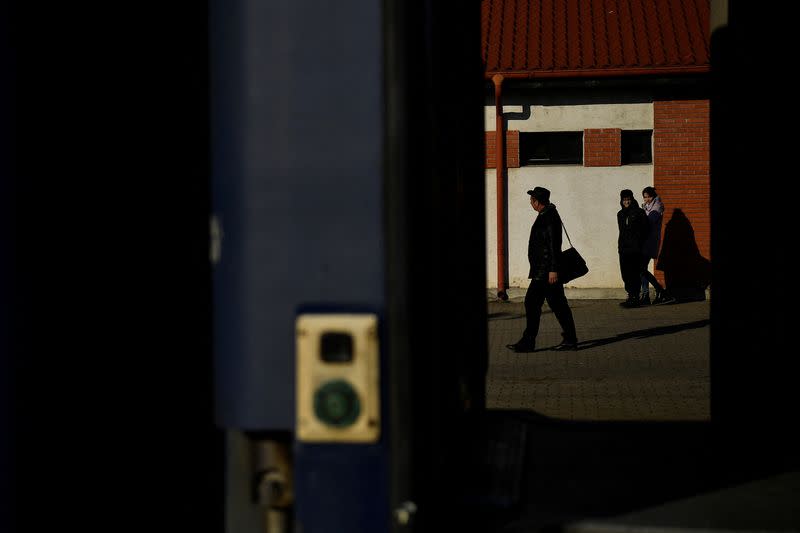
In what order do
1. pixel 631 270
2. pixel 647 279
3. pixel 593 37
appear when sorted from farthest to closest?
1. pixel 593 37
2. pixel 647 279
3. pixel 631 270

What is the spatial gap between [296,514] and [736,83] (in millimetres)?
3684

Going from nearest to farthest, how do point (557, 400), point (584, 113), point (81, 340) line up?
point (81, 340)
point (557, 400)
point (584, 113)

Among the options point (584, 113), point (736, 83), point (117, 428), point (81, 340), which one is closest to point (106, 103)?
point (81, 340)

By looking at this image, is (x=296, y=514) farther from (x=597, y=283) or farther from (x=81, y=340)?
(x=597, y=283)

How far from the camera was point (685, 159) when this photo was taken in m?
17.6

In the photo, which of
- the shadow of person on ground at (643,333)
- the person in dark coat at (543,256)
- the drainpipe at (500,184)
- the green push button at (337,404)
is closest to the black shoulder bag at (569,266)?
the person in dark coat at (543,256)

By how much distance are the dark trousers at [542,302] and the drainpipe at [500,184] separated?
234 inches

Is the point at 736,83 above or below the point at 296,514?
above

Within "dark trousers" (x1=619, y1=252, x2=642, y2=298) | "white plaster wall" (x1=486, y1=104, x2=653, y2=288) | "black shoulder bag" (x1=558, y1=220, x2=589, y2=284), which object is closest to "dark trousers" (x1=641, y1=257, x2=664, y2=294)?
"dark trousers" (x1=619, y1=252, x2=642, y2=298)

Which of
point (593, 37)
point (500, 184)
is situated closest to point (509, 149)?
point (500, 184)

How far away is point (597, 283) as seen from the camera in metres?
17.9

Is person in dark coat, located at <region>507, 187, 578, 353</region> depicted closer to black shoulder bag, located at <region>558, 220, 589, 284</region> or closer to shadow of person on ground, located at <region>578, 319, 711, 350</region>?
black shoulder bag, located at <region>558, 220, 589, 284</region>

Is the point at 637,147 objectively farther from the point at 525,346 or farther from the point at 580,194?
the point at 525,346

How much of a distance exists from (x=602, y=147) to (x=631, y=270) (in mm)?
2415
